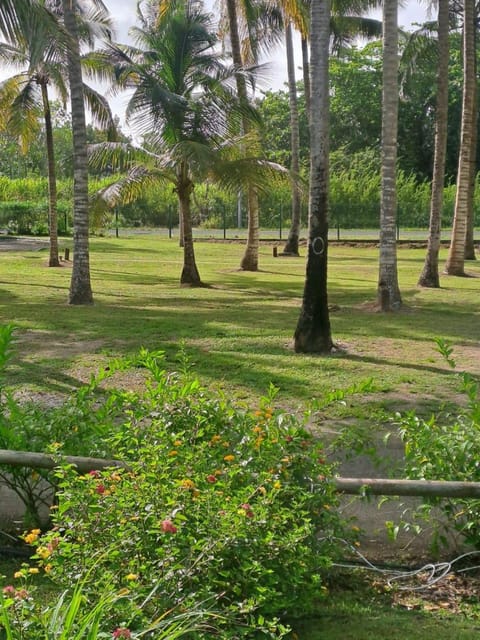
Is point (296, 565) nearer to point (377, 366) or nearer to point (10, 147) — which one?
point (377, 366)

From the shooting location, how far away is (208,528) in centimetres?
317

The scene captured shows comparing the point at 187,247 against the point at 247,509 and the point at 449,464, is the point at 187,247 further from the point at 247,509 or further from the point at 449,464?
the point at 247,509

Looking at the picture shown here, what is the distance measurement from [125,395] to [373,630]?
172 cm

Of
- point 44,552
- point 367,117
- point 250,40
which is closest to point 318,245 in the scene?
point 44,552

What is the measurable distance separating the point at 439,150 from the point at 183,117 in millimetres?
5572

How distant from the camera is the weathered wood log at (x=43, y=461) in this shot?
4.13 m

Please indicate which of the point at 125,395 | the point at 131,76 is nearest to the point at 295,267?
the point at 131,76

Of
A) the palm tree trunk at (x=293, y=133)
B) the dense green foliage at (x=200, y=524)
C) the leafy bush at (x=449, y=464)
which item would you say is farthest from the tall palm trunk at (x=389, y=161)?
the palm tree trunk at (x=293, y=133)

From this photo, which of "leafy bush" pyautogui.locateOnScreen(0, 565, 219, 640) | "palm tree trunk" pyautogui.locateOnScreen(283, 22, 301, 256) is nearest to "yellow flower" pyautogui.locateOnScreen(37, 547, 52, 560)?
"leafy bush" pyautogui.locateOnScreen(0, 565, 219, 640)

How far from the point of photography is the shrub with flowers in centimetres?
305

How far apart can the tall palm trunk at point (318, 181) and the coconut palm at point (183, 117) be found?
7802 mm

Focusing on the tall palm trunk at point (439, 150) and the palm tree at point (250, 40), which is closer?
the tall palm trunk at point (439, 150)

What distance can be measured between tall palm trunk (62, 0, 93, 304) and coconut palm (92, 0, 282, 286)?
2.91 meters

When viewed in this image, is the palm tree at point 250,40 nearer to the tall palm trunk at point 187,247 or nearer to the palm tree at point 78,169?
the tall palm trunk at point 187,247
